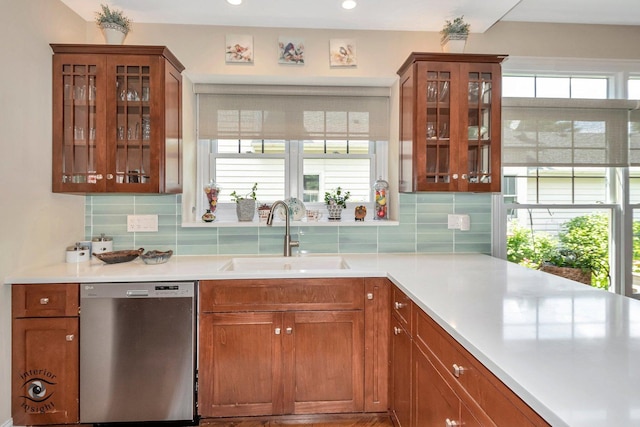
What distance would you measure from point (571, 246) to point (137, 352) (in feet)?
9.81

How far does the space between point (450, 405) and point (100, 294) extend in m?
1.76

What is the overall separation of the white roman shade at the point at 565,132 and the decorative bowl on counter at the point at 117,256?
256 cm

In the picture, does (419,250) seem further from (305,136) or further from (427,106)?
(305,136)

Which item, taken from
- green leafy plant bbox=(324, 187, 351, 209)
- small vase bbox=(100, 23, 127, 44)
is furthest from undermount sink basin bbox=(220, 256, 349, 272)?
small vase bbox=(100, 23, 127, 44)

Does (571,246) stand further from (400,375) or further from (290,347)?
(290,347)

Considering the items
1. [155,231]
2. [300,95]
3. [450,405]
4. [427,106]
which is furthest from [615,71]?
[155,231]

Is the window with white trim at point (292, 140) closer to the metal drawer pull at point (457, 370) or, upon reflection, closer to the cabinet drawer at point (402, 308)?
the cabinet drawer at point (402, 308)

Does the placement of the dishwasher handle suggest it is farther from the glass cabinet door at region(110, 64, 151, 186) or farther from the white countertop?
the glass cabinet door at region(110, 64, 151, 186)

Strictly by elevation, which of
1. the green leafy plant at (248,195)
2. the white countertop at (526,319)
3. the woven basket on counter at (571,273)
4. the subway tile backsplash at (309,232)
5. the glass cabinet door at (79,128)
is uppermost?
the glass cabinet door at (79,128)

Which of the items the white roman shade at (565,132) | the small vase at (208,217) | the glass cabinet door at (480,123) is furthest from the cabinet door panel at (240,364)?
the white roman shade at (565,132)

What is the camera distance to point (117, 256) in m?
2.30

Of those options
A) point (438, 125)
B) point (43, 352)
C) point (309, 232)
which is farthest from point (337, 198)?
point (43, 352)

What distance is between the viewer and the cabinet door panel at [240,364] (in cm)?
206

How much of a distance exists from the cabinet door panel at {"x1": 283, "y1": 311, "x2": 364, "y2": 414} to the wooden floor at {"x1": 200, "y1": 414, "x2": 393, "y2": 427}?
0.23 feet
